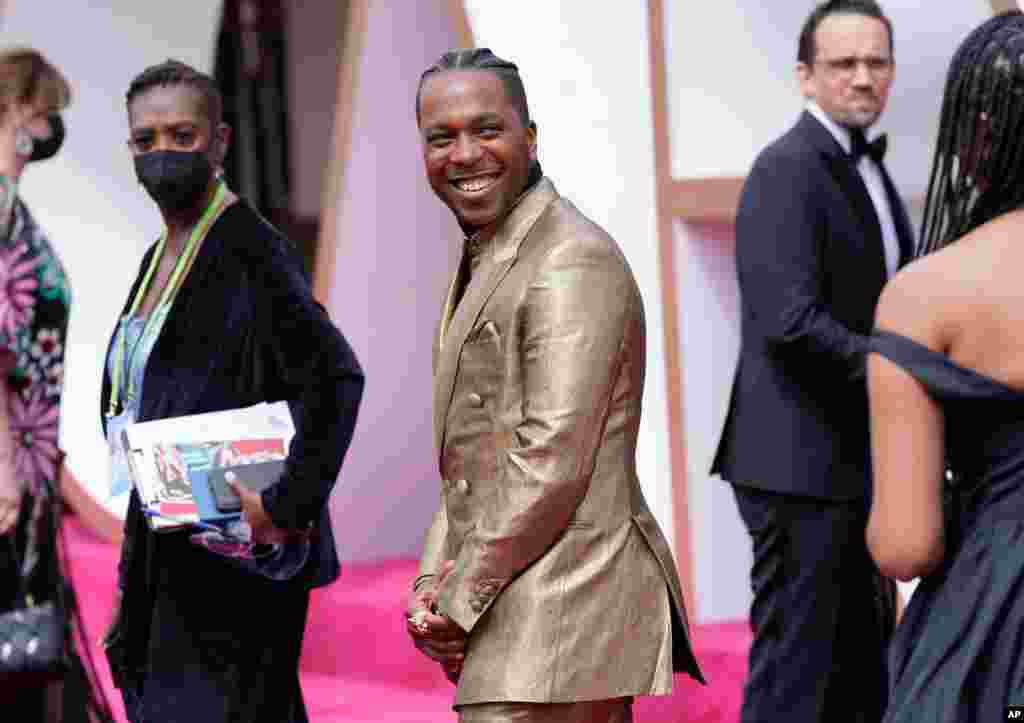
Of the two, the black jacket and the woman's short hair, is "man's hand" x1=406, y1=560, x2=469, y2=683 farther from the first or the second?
the woman's short hair

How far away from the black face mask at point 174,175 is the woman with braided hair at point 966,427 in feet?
6.66

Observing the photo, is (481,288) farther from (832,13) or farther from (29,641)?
(832,13)

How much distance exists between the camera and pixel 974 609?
3.02 m

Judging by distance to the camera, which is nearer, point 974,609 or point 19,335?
point 974,609

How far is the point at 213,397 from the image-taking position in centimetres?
448

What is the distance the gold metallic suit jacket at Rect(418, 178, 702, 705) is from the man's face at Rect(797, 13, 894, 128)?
2.00 m

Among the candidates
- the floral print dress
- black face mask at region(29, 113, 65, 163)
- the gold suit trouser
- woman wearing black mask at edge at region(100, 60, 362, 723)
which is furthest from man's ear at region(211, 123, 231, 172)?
the gold suit trouser

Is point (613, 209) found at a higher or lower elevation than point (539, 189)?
lower

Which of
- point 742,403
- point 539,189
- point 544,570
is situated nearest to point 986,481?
point 544,570

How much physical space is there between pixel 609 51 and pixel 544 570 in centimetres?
344

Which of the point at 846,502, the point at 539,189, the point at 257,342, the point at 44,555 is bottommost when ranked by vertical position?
the point at 846,502

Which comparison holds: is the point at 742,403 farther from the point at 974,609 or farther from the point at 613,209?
the point at 974,609

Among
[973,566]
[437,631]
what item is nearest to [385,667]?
[437,631]

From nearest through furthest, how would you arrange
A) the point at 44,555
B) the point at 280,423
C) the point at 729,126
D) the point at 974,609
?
the point at 974,609
the point at 44,555
the point at 280,423
the point at 729,126
